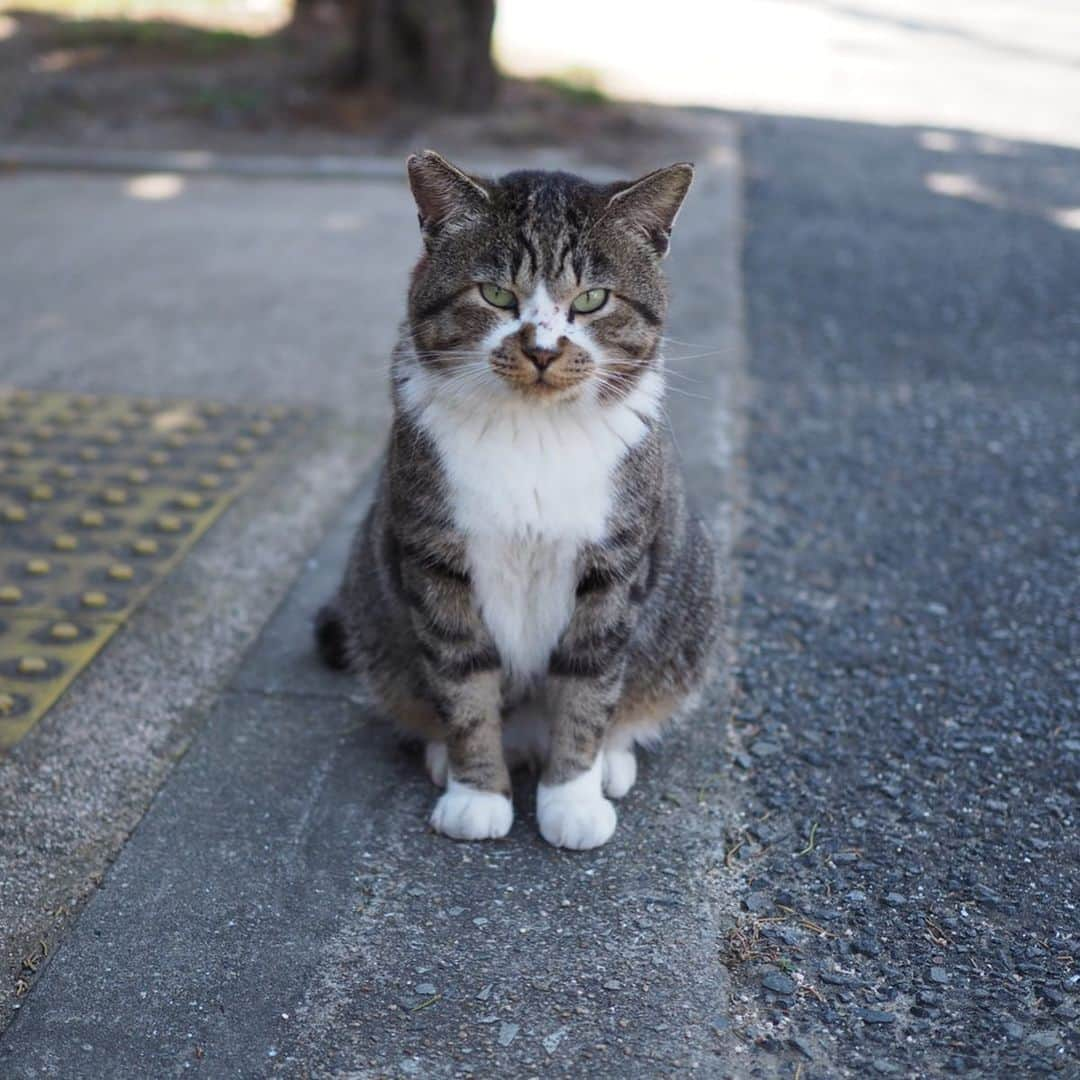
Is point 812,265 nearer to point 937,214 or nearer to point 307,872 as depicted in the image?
point 937,214

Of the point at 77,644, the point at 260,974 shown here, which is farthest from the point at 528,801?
the point at 77,644

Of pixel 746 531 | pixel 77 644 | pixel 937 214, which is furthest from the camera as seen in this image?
pixel 937 214

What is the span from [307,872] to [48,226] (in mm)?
4998

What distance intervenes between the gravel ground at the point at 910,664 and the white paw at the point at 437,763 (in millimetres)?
667

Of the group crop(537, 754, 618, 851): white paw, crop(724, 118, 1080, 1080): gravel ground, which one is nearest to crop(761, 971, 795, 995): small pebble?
crop(724, 118, 1080, 1080): gravel ground

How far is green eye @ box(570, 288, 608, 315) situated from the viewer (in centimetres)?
249

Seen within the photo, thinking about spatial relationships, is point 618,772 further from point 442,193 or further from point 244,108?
point 244,108

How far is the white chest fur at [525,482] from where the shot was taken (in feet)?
8.25

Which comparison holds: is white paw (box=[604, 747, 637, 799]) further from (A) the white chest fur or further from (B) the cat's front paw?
(A) the white chest fur

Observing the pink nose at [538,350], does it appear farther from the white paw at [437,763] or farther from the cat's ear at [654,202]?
the white paw at [437,763]

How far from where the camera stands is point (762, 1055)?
2111mm

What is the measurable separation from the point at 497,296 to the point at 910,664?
62.4 inches

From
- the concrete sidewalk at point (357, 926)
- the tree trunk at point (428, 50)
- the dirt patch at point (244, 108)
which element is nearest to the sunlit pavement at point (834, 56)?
the dirt patch at point (244, 108)

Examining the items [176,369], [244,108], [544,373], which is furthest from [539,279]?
[244,108]
